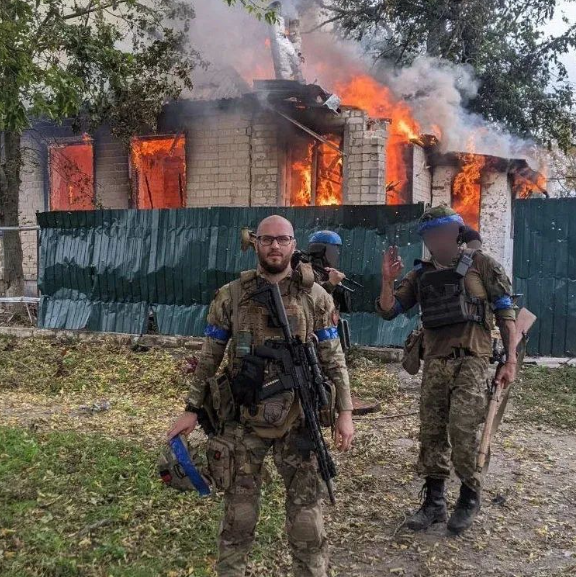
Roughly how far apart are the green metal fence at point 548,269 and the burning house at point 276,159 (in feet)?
14.1

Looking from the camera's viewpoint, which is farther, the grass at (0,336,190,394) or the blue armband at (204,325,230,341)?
the grass at (0,336,190,394)

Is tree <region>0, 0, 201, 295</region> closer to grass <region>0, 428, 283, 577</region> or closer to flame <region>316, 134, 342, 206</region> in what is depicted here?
flame <region>316, 134, 342, 206</region>

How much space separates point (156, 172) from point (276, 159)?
337cm

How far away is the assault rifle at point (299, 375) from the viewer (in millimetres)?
3216

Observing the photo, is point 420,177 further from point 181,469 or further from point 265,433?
point 181,469

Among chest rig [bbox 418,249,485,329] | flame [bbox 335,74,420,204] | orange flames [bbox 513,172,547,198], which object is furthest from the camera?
orange flames [bbox 513,172,547,198]

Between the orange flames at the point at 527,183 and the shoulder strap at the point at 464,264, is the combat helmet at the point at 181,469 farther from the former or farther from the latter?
the orange flames at the point at 527,183

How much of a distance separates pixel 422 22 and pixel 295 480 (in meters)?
16.3

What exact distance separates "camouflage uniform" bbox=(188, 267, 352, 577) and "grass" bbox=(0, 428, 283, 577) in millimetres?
613

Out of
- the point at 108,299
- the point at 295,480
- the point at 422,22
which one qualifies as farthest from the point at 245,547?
the point at 422,22

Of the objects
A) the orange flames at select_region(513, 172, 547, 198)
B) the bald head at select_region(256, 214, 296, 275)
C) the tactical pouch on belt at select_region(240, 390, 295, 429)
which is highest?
the orange flames at select_region(513, 172, 547, 198)

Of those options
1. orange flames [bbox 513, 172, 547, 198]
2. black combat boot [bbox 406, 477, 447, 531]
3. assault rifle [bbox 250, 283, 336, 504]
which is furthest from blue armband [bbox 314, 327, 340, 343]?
orange flames [bbox 513, 172, 547, 198]

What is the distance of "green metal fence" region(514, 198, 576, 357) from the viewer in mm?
A: 8719

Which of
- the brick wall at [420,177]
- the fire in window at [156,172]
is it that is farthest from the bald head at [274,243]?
the fire in window at [156,172]
